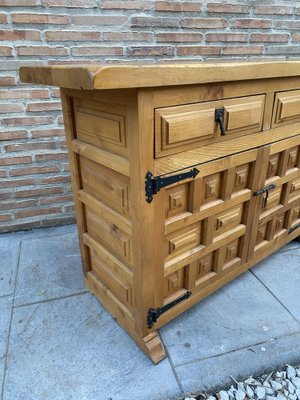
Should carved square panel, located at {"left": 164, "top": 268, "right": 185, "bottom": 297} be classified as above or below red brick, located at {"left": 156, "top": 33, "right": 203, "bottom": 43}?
below

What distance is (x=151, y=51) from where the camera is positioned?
2.19 m

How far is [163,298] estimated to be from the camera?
1.38 m

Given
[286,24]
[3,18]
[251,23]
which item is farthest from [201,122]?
[286,24]

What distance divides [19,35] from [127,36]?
724 mm

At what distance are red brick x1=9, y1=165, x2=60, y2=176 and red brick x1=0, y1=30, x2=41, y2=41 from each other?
0.89 meters

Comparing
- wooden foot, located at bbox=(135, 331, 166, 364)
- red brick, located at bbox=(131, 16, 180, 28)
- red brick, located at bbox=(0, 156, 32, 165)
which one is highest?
red brick, located at bbox=(131, 16, 180, 28)

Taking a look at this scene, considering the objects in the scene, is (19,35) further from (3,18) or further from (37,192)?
(37,192)

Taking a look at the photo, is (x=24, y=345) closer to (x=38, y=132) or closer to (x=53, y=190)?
(x=53, y=190)

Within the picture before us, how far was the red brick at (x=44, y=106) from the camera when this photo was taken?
6.93ft

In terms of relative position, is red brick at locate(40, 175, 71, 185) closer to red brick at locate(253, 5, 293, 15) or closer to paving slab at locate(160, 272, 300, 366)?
paving slab at locate(160, 272, 300, 366)

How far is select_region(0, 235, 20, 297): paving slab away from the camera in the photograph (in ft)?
5.99

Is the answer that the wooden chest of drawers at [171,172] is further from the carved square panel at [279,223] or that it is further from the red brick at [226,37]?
the red brick at [226,37]

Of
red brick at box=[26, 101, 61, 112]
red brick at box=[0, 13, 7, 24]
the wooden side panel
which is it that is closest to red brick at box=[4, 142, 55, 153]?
red brick at box=[26, 101, 61, 112]

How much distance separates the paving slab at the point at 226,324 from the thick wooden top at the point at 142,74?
3.94 ft
